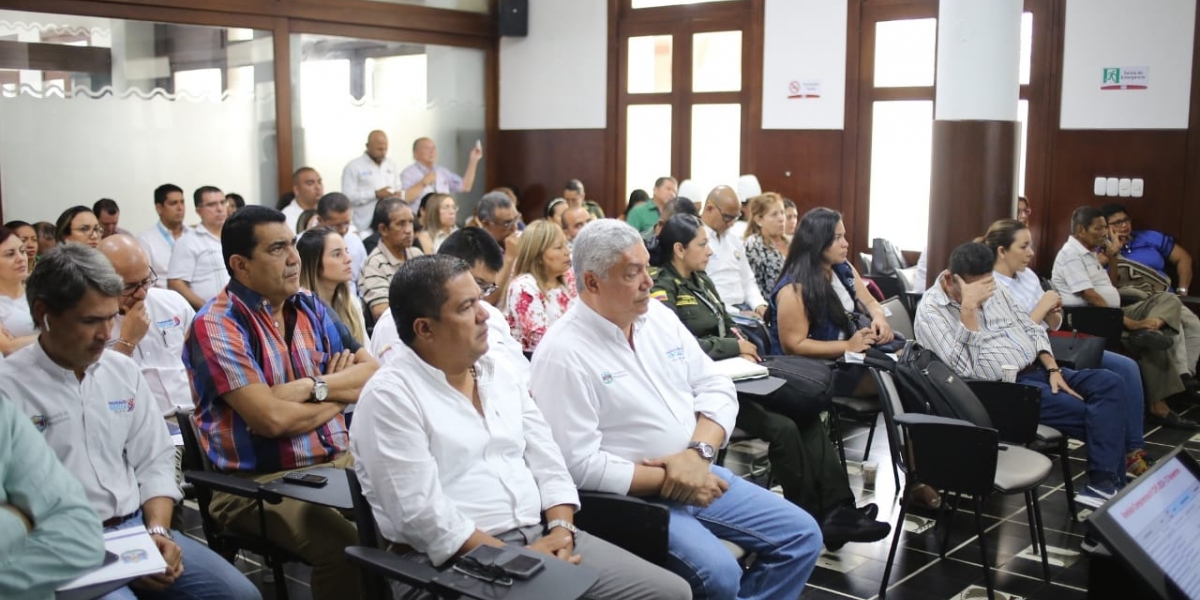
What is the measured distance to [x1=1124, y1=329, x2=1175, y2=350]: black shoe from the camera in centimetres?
684

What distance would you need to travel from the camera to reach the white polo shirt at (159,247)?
706cm

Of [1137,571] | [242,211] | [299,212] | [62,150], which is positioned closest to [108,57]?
[62,150]

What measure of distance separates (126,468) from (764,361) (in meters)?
2.56

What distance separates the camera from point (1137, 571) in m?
1.53

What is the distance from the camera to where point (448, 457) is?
2.61m

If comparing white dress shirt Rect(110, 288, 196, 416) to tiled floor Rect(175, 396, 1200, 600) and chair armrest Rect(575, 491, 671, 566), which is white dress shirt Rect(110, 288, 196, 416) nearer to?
tiled floor Rect(175, 396, 1200, 600)

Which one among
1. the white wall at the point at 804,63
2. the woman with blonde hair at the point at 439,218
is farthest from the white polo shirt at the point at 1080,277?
the woman with blonde hair at the point at 439,218

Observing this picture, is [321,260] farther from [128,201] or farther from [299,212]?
[128,201]

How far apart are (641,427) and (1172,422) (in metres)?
4.84

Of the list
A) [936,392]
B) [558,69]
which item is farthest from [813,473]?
[558,69]

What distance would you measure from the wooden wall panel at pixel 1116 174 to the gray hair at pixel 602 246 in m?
6.60

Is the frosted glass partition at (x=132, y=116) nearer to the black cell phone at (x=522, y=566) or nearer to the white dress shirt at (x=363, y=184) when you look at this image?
the white dress shirt at (x=363, y=184)

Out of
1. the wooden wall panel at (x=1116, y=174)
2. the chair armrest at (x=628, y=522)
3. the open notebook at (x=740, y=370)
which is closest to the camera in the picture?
the chair armrest at (x=628, y=522)

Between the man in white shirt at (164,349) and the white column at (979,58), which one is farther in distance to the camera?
the white column at (979,58)
